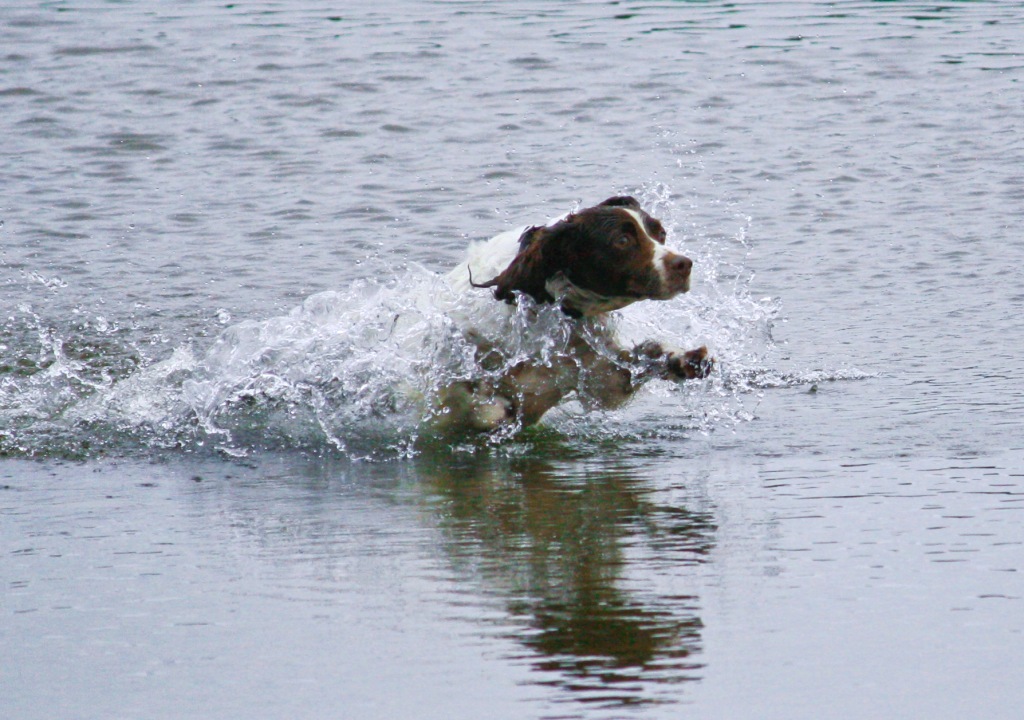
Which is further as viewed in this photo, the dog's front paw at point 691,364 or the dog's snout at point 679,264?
the dog's front paw at point 691,364

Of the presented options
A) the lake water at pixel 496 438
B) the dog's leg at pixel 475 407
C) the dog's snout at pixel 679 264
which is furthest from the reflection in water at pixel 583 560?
the dog's snout at pixel 679 264

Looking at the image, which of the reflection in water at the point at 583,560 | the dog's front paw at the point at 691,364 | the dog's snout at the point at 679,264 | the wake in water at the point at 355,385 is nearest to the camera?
the reflection in water at the point at 583,560

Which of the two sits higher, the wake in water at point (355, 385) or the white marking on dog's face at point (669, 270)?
the white marking on dog's face at point (669, 270)

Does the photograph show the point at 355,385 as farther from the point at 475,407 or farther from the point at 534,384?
the point at 534,384

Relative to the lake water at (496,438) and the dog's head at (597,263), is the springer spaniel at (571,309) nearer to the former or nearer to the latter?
the dog's head at (597,263)

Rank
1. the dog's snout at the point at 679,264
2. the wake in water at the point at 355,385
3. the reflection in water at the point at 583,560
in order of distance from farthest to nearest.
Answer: the wake in water at the point at 355,385, the dog's snout at the point at 679,264, the reflection in water at the point at 583,560

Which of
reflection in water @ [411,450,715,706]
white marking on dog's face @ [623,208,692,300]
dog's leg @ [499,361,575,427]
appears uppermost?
white marking on dog's face @ [623,208,692,300]

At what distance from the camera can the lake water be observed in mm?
3857

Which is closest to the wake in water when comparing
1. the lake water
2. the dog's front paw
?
the lake water

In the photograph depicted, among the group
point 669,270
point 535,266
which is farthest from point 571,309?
point 669,270

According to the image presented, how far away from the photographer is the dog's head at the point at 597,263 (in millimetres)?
6023

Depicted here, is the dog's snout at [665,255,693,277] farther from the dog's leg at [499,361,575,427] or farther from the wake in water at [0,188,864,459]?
the dog's leg at [499,361,575,427]

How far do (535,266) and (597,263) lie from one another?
227 mm

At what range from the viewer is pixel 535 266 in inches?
242
